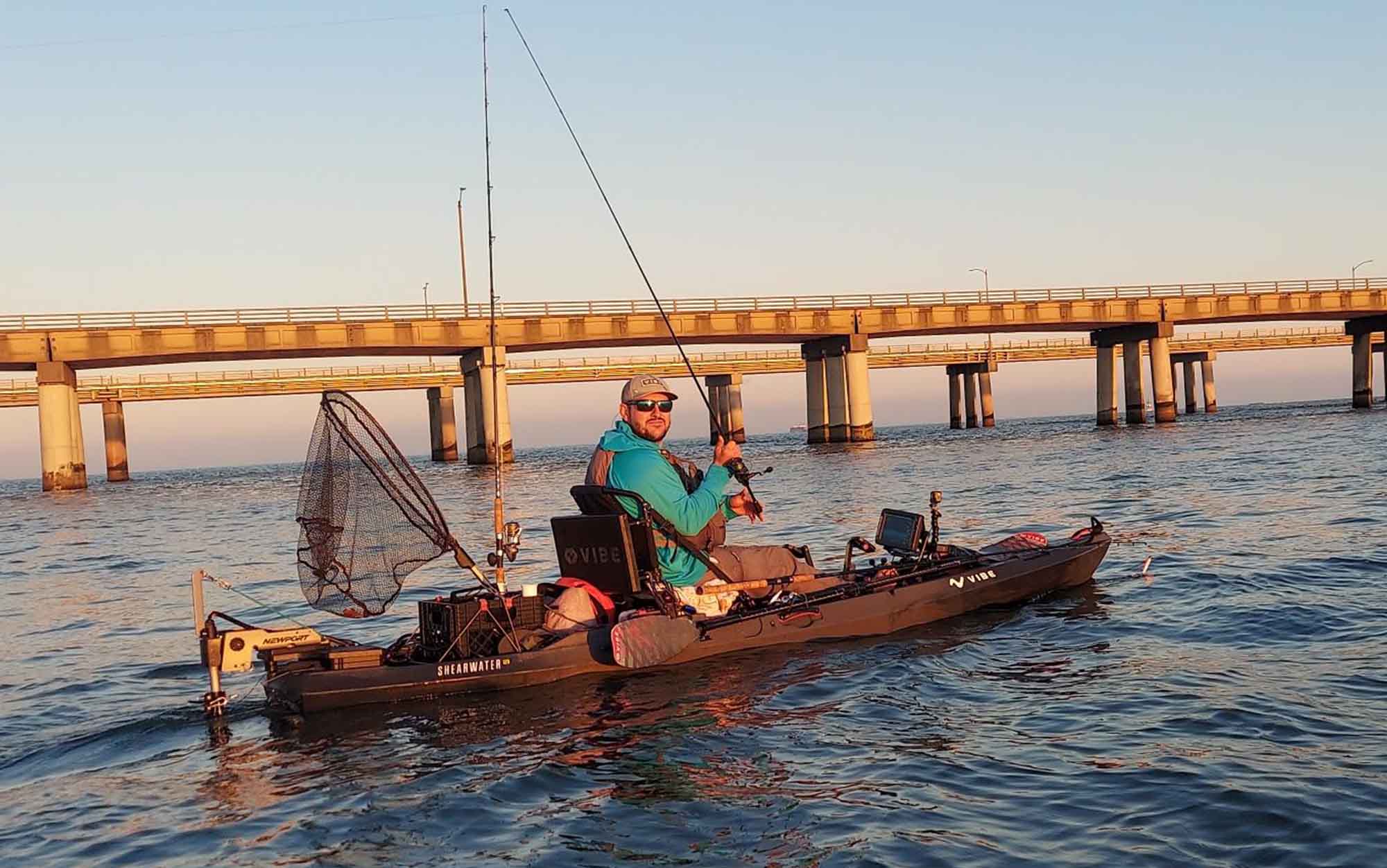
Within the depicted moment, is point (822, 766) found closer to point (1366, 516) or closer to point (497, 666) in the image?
point (497, 666)

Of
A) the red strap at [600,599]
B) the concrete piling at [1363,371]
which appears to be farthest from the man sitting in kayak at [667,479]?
the concrete piling at [1363,371]

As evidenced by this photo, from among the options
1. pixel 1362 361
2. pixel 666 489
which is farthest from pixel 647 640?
pixel 1362 361

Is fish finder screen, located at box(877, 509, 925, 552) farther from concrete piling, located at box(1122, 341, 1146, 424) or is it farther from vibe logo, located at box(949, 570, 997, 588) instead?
concrete piling, located at box(1122, 341, 1146, 424)

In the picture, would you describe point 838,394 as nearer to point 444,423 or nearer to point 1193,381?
point 444,423

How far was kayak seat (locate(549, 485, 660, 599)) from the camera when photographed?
970 cm

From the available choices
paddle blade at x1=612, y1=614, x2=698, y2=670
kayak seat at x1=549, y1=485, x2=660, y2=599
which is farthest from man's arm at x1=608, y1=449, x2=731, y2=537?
paddle blade at x1=612, y1=614, x2=698, y2=670

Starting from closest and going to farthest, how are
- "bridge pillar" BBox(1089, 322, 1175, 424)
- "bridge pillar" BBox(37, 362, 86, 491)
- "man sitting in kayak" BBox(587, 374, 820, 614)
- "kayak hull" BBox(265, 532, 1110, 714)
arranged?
"kayak hull" BBox(265, 532, 1110, 714)
"man sitting in kayak" BBox(587, 374, 820, 614)
"bridge pillar" BBox(37, 362, 86, 491)
"bridge pillar" BBox(1089, 322, 1175, 424)

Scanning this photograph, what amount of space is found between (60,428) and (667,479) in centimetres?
5351

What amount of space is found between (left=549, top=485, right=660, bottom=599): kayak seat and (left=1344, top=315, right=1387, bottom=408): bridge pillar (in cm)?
7913

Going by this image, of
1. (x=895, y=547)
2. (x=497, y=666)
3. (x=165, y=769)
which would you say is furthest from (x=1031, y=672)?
(x=165, y=769)

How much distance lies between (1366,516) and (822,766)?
13.9 m

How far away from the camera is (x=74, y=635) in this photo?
14.0 metres

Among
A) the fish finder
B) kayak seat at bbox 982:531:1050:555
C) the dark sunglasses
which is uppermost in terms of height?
the dark sunglasses

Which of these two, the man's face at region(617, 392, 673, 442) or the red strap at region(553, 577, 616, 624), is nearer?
the man's face at region(617, 392, 673, 442)
